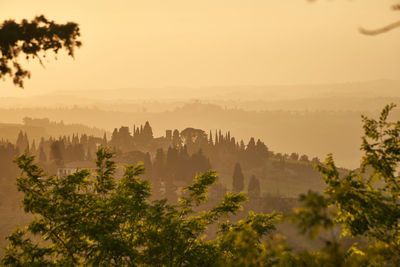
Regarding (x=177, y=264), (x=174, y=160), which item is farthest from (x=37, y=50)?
(x=174, y=160)

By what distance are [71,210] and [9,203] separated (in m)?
164

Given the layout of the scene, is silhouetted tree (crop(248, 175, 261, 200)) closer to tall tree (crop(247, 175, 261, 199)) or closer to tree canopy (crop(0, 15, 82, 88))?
tall tree (crop(247, 175, 261, 199))

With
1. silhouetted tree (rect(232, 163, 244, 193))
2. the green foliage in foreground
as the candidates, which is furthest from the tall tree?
the green foliage in foreground

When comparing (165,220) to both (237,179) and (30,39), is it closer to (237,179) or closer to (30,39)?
(30,39)

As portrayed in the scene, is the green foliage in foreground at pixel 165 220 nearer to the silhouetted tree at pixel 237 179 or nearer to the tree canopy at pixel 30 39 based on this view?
the tree canopy at pixel 30 39

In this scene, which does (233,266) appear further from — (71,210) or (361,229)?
(71,210)

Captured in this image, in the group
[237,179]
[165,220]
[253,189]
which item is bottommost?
[253,189]

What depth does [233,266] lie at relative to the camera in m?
7.77

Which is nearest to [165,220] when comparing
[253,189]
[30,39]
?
[30,39]

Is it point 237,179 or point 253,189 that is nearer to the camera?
point 253,189

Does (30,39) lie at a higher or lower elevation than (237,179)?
higher

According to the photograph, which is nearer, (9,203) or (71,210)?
(71,210)

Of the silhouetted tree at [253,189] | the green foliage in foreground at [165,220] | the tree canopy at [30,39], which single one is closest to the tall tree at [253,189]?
the silhouetted tree at [253,189]

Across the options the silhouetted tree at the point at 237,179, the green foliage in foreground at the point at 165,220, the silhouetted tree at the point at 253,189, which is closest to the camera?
the green foliage in foreground at the point at 165,220
